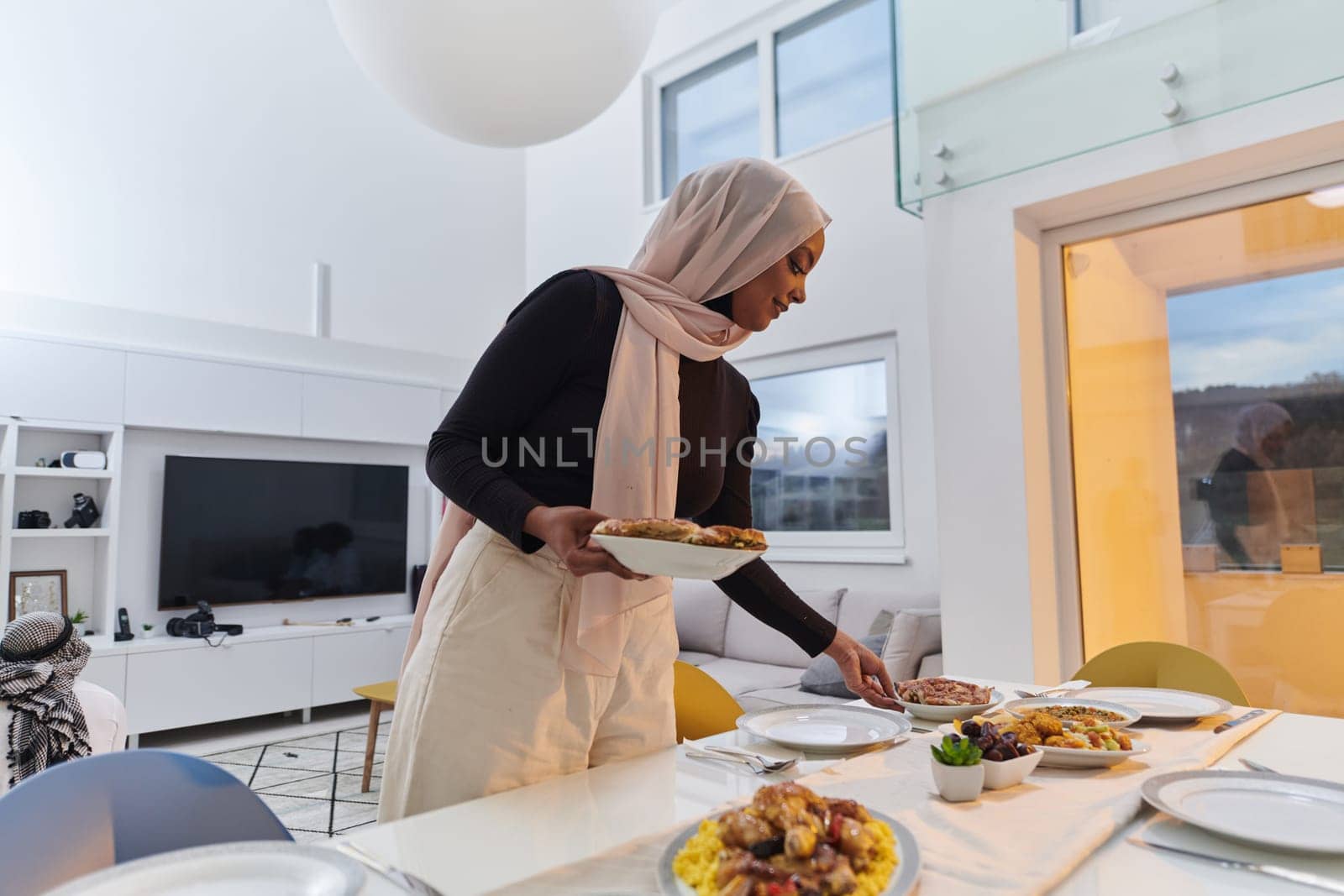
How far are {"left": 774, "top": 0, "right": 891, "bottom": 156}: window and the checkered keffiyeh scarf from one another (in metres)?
3.85

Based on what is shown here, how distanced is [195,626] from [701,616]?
256 cm

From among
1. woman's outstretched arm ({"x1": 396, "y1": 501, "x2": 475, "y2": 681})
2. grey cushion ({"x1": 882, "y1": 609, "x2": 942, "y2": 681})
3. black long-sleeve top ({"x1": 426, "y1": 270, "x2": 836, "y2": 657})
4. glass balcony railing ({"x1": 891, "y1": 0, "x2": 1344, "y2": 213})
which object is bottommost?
grey cushion ({"x1": 882, "y1": 609, "x2": 942, "y2": 681})

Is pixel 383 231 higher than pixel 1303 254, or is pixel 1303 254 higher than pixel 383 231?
pixel 383 231

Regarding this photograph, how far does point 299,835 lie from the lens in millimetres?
2797

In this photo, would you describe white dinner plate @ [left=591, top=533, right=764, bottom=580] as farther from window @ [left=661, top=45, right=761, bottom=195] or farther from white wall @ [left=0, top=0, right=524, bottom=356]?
white wall @ [left=0, top=0, right=524, bottom=356]

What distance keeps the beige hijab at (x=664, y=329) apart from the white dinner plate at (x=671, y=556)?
19cm

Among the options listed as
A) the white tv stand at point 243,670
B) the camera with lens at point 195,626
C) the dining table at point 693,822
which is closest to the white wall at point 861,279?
the white tv stand at point 243,670

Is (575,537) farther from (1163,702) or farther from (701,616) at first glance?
(701,616)

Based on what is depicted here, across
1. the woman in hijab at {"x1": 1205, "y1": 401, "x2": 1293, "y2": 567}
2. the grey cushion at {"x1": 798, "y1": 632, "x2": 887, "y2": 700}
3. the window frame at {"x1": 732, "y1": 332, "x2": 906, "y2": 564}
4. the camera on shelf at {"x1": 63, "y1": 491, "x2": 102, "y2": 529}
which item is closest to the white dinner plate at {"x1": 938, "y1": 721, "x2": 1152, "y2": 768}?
the woman in hijab at {"x1": 1205, "y1": 401, "x2": 1293, "y2": 567}

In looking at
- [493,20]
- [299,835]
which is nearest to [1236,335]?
[493,20]

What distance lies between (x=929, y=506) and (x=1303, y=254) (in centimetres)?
185

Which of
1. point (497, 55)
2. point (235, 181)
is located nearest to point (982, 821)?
point (497, 55)

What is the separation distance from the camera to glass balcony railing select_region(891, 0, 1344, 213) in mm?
1954

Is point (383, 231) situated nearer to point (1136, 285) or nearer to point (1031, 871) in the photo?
point (1136, 285)
